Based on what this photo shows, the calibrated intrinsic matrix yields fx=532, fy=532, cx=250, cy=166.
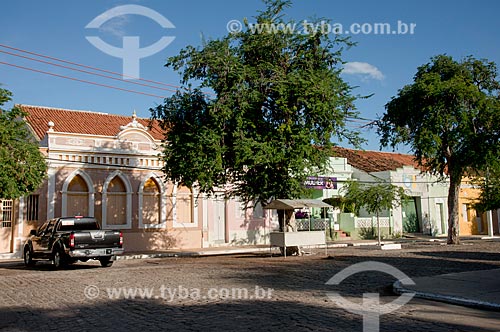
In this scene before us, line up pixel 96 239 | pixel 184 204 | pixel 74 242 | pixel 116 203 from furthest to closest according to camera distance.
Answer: pixel 184 204, pixel 116 203, pixel 96 239, pixel 74 242

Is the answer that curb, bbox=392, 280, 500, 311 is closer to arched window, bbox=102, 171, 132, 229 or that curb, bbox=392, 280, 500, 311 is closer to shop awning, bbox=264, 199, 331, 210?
shop awning, bbox=264, 199, 331, 210

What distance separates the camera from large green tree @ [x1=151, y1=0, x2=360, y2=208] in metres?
20.8

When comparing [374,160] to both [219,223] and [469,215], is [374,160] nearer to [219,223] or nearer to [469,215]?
[469,215]

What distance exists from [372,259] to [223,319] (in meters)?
12.3

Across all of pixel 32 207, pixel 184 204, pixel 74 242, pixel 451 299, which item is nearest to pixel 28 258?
pixel 74 242

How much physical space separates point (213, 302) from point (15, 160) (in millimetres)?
13670

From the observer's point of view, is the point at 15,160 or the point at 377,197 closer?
the point at 15,160

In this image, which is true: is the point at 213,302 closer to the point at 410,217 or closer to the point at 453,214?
the point at 453,214

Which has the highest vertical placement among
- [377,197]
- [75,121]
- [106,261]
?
[75,121]

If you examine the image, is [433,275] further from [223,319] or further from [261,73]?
[261,73]

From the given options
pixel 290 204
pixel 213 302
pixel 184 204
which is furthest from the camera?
pixel 184 204

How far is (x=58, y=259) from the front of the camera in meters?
18.8

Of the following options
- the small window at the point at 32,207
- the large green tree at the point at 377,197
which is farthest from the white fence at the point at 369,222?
the small window at the point at 32,207

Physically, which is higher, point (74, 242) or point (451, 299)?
point (74, 242)
